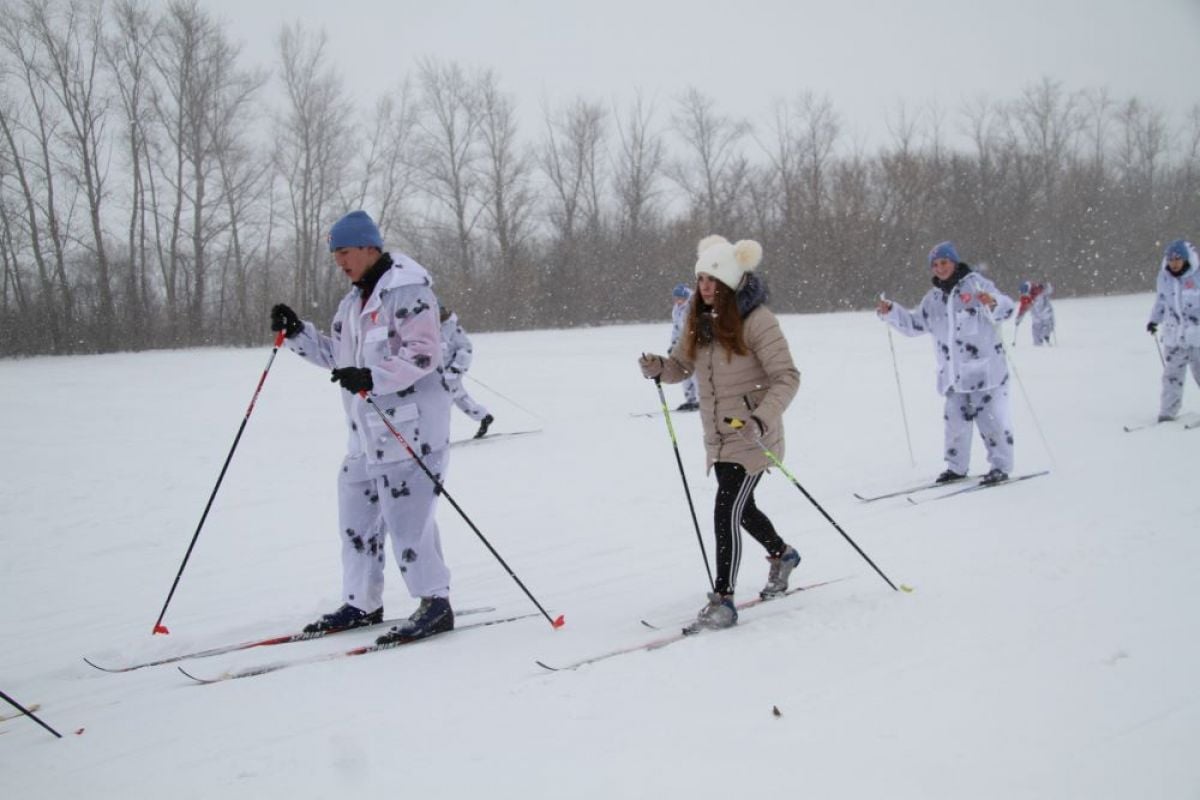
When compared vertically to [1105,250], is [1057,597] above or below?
below

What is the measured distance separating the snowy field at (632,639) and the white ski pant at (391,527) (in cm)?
32

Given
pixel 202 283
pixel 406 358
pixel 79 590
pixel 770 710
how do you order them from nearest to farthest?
pixel 770 710, pixel 406 358, pixel 79 590, pixel 202 283

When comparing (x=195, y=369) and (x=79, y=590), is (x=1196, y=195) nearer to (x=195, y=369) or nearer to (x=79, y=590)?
(x=195, y=369)

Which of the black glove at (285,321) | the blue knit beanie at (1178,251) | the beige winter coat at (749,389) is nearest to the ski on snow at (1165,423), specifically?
the blue knit beanie at (1178,251)

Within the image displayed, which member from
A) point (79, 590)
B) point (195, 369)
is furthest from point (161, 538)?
point (195, 369)

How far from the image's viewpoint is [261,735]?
291 cm

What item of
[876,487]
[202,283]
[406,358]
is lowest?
[876,487]

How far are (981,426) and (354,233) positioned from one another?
5.53m

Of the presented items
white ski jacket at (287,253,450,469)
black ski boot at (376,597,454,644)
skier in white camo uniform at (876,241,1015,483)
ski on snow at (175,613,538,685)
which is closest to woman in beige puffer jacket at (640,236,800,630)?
white ski jacket at (287,253,450,469)

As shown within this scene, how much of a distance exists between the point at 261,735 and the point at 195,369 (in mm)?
17781

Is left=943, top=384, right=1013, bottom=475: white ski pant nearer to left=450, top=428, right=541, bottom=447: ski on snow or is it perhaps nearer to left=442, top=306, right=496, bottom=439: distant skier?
left=442, top=306, right=496, bottom=439: distant skier

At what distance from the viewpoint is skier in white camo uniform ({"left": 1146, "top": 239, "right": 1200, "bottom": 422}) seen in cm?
909

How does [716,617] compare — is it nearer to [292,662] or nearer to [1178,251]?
[292,662]

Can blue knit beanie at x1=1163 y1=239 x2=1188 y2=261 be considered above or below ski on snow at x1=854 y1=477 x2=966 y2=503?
above
